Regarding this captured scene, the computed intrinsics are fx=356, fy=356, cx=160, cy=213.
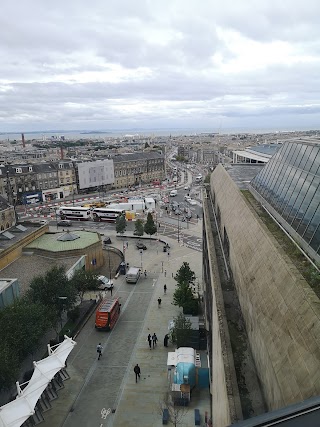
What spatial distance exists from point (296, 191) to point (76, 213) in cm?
5837

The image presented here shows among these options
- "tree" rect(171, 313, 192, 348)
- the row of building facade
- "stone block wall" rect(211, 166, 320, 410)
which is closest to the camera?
"stone block wall" rect(211, 166, 320, 410)

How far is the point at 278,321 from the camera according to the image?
34.1ft

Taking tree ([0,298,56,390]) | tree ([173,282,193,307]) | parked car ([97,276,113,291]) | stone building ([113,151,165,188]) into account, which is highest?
tree ([0,298,56,390])

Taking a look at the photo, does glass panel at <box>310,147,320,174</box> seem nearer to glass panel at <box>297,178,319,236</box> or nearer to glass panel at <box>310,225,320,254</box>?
glass panel at <box>297,178,319,236</box>

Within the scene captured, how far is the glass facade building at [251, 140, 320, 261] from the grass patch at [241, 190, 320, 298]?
358 millimetres

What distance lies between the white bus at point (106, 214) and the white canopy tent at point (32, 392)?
153ft

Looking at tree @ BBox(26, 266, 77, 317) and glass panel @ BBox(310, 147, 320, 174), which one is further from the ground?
glass panel @ BBox(310, 147, 320, 174)

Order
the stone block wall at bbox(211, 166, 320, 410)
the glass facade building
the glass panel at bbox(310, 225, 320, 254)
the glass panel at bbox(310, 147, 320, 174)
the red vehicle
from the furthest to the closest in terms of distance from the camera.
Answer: the red vehicle < the glass panel at bbox(310, 147, 320, 174) < the glass facade building < the glass panel at bbox(310, 225, 320, 254) < the stone block wall at bbox(211, 166, 320, 410)

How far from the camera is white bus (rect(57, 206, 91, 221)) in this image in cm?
7250

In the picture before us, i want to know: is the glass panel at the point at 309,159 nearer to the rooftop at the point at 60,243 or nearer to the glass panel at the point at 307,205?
the glass panel at the point at 307,205

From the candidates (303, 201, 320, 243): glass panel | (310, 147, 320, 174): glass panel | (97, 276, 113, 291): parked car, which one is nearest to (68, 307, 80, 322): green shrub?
(97, 276, 113, 291): parked car

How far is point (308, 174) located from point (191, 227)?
1874 inches

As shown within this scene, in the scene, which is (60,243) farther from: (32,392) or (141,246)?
(32,392)

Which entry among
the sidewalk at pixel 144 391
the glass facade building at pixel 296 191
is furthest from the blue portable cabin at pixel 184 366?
the glass facade building at pixel 296 191
